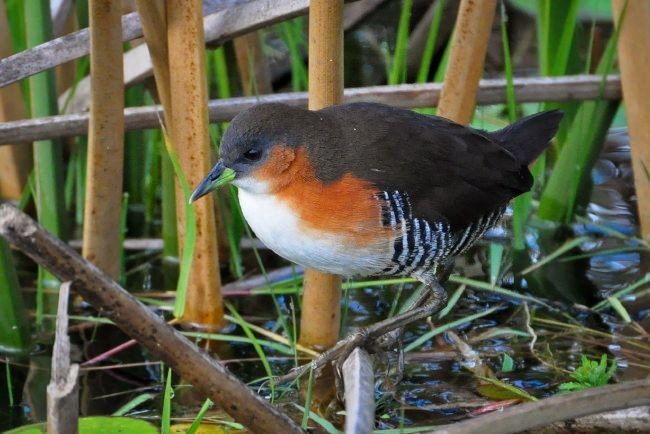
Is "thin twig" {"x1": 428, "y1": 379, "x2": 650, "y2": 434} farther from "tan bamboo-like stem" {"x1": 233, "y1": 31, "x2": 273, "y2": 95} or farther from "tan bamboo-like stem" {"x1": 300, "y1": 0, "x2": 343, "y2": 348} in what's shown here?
"tan bamboo-like stem" {"x1": 233, "y1": 31, "x2": 273, "y2": 95}

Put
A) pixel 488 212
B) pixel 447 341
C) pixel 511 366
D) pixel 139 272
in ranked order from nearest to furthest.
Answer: pixel 488 212
pixel 511 366
pixel 447 341
pixel 139 272

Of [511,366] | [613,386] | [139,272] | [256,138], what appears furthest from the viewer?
[139,272]

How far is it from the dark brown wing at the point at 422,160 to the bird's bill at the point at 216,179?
22cm

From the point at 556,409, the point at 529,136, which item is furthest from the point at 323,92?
the point at 556,409

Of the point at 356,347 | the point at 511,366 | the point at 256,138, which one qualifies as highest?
the point at 256,138

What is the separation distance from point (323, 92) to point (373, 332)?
0.67 metres

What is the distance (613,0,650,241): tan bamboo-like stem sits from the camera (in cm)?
341

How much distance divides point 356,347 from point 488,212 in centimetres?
57

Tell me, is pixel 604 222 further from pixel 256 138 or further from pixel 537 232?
pixel 256 138

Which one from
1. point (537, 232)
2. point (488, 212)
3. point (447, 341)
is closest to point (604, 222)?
point (537, 232)

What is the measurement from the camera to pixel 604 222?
4121mm

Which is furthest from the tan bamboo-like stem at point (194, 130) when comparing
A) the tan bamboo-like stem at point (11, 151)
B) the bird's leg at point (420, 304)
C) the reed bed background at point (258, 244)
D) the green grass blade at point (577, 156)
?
the green grass blade at point (577, 156)

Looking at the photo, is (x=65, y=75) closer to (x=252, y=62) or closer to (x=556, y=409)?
(x=252, y=62)

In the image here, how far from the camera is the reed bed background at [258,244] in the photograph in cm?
295
